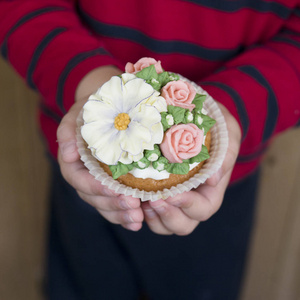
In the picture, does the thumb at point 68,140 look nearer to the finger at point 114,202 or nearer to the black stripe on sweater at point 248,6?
the finger at point 114,202

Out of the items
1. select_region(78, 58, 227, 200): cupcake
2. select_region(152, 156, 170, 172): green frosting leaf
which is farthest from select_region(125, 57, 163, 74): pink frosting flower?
select_region(152, 156, 170, 172): green frosting leaf

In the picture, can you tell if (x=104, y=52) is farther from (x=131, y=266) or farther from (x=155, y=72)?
(x=131, y=266)

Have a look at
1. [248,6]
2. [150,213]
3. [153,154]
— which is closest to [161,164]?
[153,154]

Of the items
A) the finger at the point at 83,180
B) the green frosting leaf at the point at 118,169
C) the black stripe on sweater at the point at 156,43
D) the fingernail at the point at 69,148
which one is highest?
the black stripe on sweater at the point at 156,43

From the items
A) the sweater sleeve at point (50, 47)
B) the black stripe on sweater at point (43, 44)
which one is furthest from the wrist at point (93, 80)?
the black stripe on sweater at point (43, 44)

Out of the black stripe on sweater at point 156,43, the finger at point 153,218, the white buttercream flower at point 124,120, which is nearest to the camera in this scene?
the white buttercream flower at point 124,120

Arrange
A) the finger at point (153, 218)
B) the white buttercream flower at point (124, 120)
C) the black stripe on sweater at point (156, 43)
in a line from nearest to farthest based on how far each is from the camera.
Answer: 1. the white buttercream flower at point (124, 120)
2. the finger at point (153, 218)
3. the black stripe on sweater at point (156, 43)
